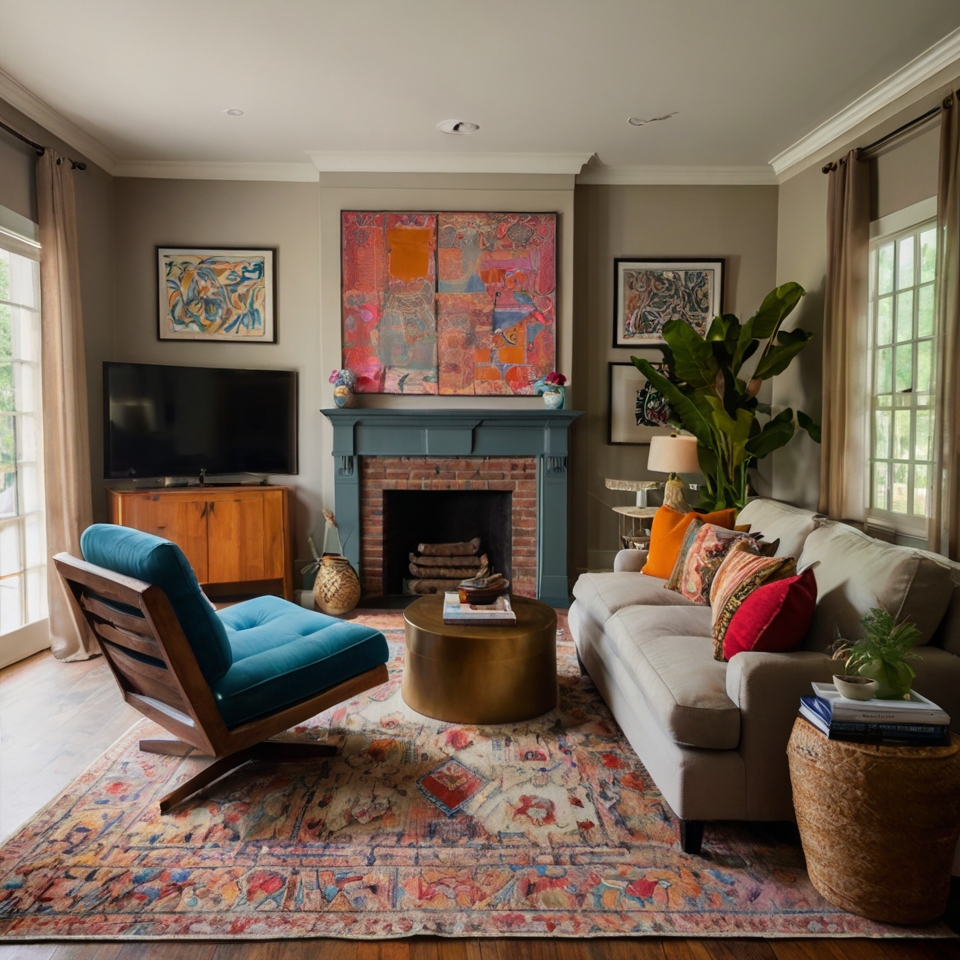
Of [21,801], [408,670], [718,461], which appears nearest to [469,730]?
[408,670]

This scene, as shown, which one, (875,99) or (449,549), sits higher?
(875,99)

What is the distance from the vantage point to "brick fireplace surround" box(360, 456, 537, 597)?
4.73 meters

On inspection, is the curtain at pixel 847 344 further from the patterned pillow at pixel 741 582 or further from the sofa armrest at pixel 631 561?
the patterned pillow at pixel 741 582

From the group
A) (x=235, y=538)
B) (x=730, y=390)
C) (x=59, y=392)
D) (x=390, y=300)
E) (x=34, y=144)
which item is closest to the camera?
(x=34, y=144)

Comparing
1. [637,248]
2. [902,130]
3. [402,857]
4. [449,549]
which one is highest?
[902,130]

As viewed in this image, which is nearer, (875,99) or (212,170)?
(875,99)

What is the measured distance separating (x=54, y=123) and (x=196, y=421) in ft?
5.88

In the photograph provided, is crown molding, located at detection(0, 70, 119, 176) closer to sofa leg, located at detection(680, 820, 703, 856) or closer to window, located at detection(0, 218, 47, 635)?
window, located at detection(0, 218, 47, 635)

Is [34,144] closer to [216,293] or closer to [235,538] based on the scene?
[216,293]

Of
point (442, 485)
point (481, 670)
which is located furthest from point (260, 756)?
point (442, 485)

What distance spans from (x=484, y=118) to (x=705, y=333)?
2068 mm

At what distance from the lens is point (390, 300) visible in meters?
4.67

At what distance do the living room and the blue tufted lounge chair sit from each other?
1.73 feet

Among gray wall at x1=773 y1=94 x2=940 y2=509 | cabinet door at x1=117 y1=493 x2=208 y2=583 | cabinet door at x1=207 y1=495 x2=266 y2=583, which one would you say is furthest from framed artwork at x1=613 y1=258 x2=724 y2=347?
cabinet door at x1=117 y1=493 x2=208 y2=583
